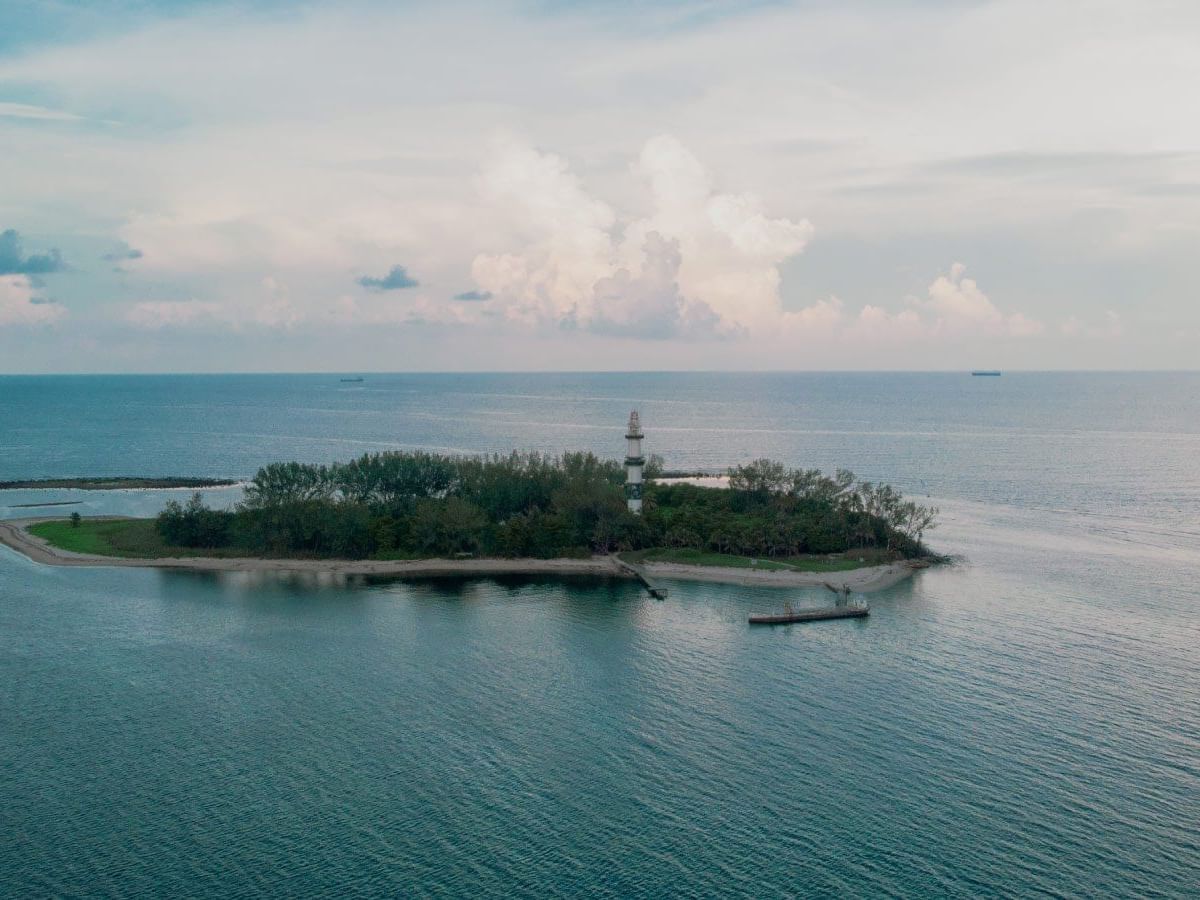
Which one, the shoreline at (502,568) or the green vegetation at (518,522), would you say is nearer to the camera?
the shoreline at (502,568)

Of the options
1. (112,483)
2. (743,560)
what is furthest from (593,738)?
(112,483)

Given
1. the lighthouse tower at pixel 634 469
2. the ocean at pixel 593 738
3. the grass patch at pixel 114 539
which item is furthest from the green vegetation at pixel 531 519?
the ocean at pixel 593 738

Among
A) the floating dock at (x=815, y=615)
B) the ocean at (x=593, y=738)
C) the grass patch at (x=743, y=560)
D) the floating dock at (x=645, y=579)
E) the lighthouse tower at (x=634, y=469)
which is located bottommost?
the ocean at (x=593, y=738)

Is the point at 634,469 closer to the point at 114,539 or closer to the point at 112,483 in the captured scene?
the point at 114,539

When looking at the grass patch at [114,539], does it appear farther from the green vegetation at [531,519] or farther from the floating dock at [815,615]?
the floating dock at [815,615]

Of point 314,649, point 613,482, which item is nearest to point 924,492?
point 613,482

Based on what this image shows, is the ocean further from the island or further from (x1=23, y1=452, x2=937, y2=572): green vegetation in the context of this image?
(x1=23, y1=452, x2=937, y2=572): green vegetation

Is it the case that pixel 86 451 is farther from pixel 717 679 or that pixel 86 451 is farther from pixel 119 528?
pixel 717 679
